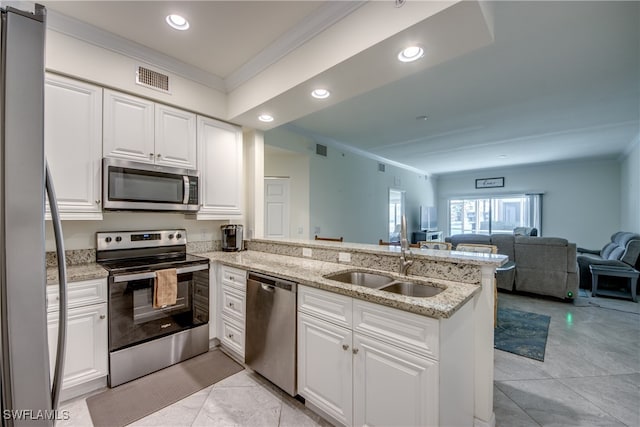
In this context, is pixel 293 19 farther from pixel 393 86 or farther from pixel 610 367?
pixel 610 367

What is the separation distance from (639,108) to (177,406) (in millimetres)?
6276

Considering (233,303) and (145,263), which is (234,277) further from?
(145,263)

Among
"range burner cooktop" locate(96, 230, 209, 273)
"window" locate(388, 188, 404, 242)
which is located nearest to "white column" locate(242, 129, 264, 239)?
"range burner cooktop" locate(96, 230, 209, 273)

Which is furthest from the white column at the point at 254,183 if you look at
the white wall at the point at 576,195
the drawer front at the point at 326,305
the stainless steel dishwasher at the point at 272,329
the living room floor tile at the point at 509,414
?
the white wall at the point at 576,195

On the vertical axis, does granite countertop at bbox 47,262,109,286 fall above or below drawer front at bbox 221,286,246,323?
above

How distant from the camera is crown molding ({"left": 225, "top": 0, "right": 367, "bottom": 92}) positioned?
1.86 metres

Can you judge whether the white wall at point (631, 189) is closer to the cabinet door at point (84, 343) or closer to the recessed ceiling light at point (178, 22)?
the recessed ceiling light at point (178, 22)

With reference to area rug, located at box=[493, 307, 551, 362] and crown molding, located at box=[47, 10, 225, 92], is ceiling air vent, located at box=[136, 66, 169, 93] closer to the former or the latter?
crown molding, located at box=[47, 10, 225, 92]

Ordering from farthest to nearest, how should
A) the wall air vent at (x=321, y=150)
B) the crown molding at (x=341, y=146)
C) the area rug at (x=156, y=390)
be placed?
the wall air vent at (x=321, y=150), the crown molding at (x=341, y=146), the area rug at (x=156, y=390)

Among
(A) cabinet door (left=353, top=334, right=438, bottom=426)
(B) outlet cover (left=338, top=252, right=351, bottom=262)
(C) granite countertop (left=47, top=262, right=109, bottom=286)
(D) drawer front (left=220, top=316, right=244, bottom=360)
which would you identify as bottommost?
(D) drawer front (left=220, top=316, right=244, bottom=360)

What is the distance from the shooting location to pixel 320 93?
2.39 meters

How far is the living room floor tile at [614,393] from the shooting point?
6.12 ft

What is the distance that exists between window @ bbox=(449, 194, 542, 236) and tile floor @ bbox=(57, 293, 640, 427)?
19.8ft

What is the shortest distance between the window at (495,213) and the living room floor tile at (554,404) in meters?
7.41
